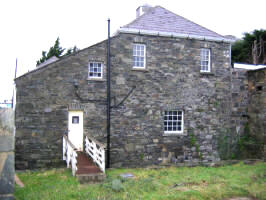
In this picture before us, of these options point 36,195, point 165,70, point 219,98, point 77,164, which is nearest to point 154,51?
point 165,70

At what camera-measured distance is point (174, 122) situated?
523 inches

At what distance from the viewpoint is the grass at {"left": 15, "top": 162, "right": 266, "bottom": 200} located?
774cm

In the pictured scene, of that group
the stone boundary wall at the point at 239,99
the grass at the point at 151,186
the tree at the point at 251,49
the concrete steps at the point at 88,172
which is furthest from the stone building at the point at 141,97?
the tree at the point at 251,49

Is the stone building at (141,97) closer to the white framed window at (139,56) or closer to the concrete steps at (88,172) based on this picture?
the white framed window at (139,56)

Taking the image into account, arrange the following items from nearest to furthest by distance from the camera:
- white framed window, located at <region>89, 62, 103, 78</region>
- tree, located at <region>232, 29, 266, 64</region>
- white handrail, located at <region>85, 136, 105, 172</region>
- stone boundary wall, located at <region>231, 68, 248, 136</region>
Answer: white handrail, located at <region>85, 136, 105, 172</region>
white framed window, located at <region>89, 62, 103, 78</region>
stone boundary wall, located at <region>231, 68, 248, 136</region>
tree, located at <region>232, 29, 266, 64</region>

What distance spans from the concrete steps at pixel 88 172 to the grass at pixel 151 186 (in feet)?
0.81

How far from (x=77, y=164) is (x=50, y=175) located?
1.12m

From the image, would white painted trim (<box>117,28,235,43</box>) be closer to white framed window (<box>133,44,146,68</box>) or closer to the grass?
white framed window (<box>133,44,146,68</box>)

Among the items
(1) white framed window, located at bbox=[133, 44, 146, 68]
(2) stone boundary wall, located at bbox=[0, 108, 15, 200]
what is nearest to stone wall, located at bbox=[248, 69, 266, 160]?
(1) white framed window, located at bbox=[133, 44, 146, 68]

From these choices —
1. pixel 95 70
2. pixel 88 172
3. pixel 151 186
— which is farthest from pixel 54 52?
pixel 151 186

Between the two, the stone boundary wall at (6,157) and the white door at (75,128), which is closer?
the stone boundary wall at (6,157)

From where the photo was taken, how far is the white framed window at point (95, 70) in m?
12.1

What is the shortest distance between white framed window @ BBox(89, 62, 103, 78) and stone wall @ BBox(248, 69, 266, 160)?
8.33m

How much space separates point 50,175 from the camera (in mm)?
10094
